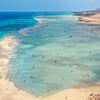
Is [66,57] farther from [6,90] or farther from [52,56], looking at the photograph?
[6,90]

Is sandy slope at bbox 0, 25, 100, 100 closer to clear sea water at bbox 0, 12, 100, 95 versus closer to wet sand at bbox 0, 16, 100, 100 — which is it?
wet sand at bbox 0, 16, 100, 100

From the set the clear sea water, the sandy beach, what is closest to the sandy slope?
the sandy beach

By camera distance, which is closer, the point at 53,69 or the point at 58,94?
Answer: the point at 58,94

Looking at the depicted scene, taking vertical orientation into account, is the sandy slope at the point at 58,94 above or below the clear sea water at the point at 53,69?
→ below

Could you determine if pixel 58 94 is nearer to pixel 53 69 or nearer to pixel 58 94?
pixel 58 94

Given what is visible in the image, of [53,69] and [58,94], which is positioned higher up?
[53,69]

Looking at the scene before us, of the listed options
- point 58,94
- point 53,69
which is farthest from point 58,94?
point 53,69

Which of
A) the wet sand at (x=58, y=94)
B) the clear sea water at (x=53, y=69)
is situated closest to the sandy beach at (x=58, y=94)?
the wet sand at (x=58, y=94)

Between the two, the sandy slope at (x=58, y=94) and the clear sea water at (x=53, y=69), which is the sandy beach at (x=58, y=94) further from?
the clear sea water at (x=53, y=69)

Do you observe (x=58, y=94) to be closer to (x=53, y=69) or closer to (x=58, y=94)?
(x=58, y=94)

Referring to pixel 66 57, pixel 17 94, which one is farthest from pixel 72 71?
pixel 17 94

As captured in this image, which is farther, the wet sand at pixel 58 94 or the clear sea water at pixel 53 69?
the clear sea water at pixel 53 69

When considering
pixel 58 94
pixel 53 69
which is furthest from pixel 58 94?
pixel 53 69
